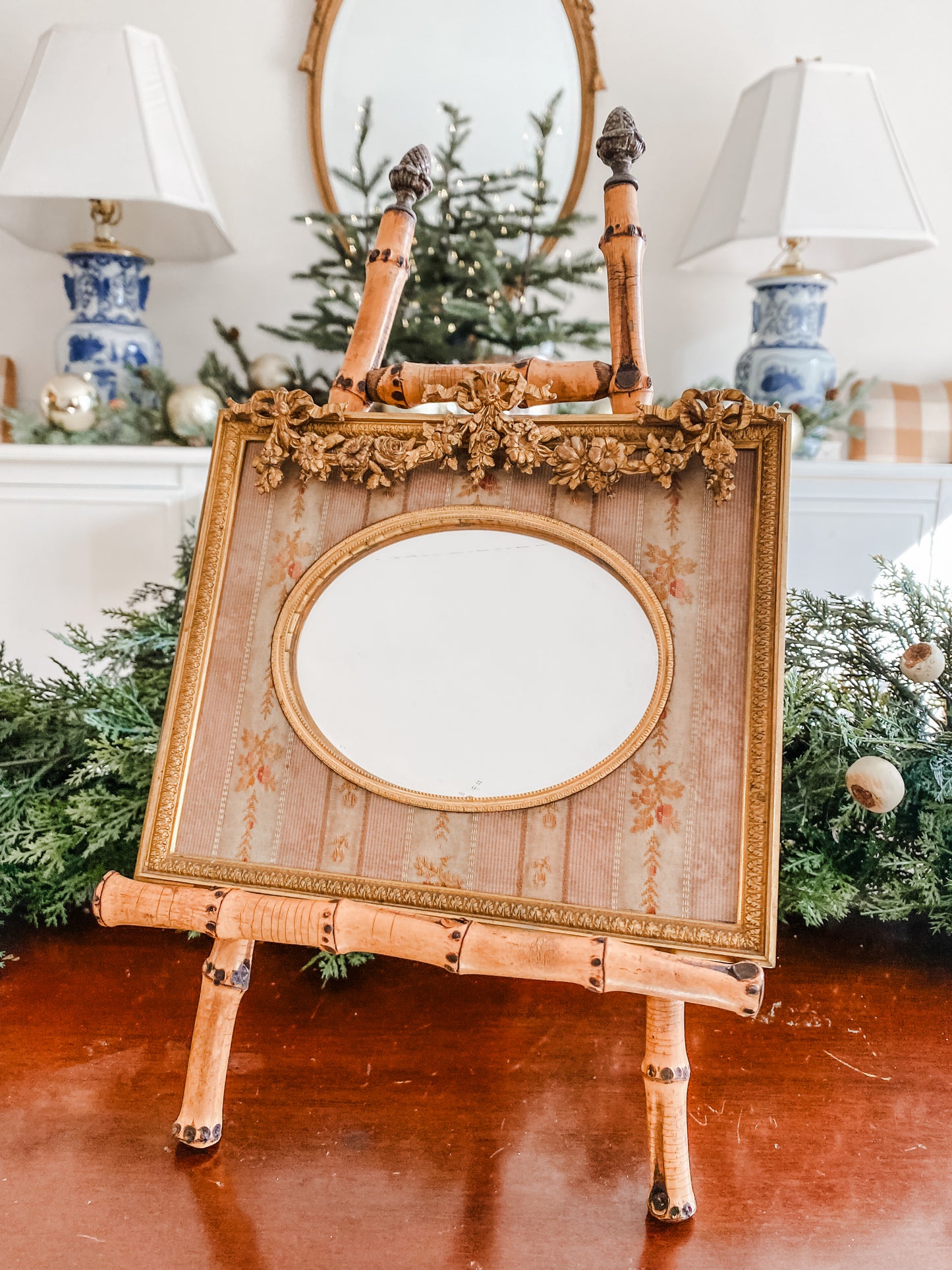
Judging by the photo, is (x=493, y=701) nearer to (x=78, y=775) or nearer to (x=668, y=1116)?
(x=668, y=1116)

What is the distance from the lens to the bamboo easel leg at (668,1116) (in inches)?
26.9

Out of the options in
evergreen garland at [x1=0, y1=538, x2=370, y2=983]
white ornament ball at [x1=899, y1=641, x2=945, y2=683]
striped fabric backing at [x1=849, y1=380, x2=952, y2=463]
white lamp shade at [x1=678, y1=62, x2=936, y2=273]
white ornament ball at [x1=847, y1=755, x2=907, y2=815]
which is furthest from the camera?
Answer: striped fabric backing at [x1=849, y1=380, x2=952, y2=463]

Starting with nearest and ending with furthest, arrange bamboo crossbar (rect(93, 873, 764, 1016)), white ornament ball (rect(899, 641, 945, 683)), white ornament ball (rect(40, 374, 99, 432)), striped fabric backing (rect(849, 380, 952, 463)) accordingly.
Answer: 1. bamboo crossbar (rect(93, 873, 764, 1016))
2. white ornament ball (rect(899, 641, 945, 683))
3. white ornament ball (rect(40, 374, 99, 432))
4. striped fabric backing (rect(849, 380, 952, 463))

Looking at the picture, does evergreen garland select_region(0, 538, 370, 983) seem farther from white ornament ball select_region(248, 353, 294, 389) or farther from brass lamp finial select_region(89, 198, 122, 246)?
brass lamp finial select_region(89, 198, 122, 246)

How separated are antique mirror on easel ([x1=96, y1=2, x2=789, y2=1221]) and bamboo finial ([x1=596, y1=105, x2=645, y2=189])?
58mm

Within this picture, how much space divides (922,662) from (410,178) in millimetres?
752

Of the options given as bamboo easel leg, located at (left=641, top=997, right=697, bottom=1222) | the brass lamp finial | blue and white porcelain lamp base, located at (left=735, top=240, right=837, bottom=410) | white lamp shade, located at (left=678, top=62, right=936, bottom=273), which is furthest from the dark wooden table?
the brass lamp finial

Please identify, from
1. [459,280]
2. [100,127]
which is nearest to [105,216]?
[100,127]

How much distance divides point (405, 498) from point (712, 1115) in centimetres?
64

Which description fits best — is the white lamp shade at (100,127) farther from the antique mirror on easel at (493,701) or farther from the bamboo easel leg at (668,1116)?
the bamboo easel leg at (668,1116)

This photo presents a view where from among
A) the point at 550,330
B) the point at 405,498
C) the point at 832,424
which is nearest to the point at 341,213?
the point at 550,330

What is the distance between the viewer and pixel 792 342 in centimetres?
170

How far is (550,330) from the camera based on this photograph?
1.61 m

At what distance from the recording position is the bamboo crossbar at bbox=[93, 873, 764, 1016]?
628 millimetres
